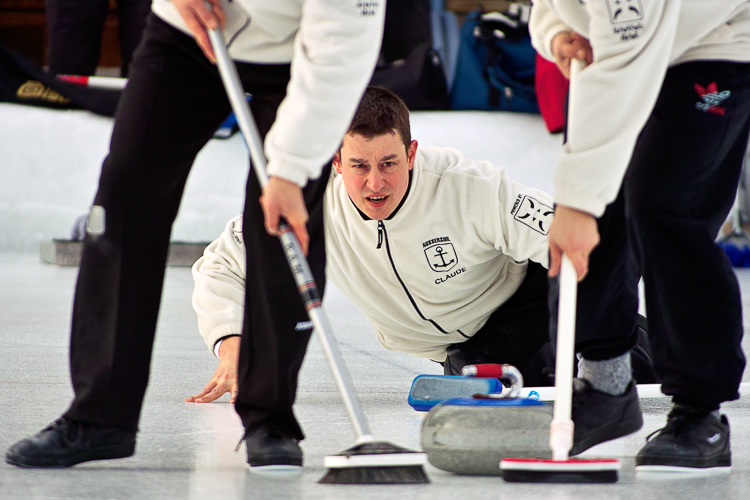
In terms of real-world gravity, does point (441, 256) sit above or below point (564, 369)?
below

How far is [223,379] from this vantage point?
2.09 m

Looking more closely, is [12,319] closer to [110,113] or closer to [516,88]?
[110,113]

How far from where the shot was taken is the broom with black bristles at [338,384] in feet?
4.43

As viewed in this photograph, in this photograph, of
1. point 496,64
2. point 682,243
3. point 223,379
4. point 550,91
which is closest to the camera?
point 682,243

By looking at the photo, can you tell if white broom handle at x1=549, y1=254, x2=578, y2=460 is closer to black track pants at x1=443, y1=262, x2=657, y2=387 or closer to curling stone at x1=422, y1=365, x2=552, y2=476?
curling stone at x1=422, y1=365, x2=552, y2=476

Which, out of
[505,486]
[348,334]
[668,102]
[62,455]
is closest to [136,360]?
[62,455]

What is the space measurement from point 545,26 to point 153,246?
0.80 m

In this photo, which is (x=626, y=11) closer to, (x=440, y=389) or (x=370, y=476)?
(x=370, y=476)

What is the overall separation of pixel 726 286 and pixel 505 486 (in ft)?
1.73

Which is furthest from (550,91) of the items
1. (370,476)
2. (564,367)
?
(370,476)

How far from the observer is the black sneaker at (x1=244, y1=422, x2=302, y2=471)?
147 centimetres

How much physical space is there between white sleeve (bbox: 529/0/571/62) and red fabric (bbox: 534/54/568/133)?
429cm

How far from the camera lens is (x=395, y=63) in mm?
6398

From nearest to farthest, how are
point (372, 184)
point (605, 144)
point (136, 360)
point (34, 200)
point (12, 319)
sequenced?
point (605, 144), point (136, 360), point (372, 184), point (12, 319), point (34, 200)
